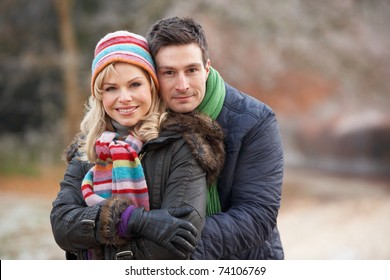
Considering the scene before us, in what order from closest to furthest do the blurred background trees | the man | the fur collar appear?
the fur collar < the man < the blurred background trees

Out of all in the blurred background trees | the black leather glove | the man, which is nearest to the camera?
the black leather glove

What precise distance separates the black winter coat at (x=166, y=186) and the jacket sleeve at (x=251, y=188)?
119mm

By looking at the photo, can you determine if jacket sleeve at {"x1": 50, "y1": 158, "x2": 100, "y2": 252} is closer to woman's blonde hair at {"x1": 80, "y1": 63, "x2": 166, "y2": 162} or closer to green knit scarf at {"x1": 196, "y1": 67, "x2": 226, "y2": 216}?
woman's blonde hair at {"x1": 80, "y1": 63, "x2": 166, "y2": 162}

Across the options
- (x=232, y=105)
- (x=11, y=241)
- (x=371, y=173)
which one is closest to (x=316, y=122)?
(x=371, y=173)

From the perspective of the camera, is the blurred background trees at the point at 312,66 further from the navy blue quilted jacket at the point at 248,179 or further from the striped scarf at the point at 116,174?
the striped scarf at the point at 116,174

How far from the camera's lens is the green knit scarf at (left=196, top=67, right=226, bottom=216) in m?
2.22

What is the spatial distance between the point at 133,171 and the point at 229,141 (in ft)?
1.32

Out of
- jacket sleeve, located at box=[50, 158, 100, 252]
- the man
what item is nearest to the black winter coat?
jacket sleeve, located at box=[50, 158, 100, 252]

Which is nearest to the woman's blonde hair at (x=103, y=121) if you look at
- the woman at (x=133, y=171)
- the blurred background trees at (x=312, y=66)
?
the woman at (x=133, y=171)

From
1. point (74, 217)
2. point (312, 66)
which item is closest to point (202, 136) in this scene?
point (74, 217)

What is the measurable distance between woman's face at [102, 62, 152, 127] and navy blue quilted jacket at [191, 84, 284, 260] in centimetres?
32

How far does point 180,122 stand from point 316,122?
5.68 meters

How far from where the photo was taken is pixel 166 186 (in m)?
2.03

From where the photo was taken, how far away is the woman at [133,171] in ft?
6.47
